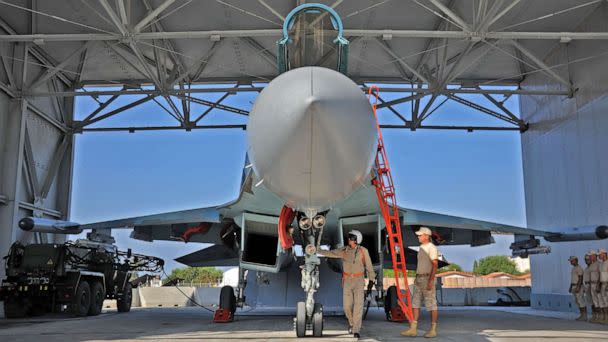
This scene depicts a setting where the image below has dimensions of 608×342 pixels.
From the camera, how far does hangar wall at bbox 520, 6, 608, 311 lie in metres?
11.8

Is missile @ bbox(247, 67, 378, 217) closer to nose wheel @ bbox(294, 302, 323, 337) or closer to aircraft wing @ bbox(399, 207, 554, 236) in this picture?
nose wheel @ bbox(294, 302, 323, 337)

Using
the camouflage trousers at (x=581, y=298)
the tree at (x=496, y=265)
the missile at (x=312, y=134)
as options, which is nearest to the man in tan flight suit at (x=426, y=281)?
the missile at (x=312, y=134)

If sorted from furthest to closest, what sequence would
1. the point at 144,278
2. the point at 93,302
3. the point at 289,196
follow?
1. the point at 144,278
2. the point at 93,302
3. the point at 289,196

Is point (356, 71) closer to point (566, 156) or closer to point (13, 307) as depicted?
point (566, 156)

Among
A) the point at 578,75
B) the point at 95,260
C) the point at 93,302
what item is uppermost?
the point at 578,75

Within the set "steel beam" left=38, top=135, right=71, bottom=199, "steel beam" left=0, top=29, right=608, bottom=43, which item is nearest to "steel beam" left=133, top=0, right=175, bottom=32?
"steel beam" left=0, top=29, right=608, bottom=43

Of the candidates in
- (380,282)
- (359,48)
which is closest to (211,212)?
(380,282)

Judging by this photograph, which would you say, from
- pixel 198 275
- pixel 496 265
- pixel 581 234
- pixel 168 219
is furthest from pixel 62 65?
pixel 496 265

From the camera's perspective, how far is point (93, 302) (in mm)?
11625

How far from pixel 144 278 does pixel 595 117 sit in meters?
13.8

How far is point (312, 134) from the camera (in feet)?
12.6

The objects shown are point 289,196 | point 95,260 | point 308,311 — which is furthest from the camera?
point 95,260

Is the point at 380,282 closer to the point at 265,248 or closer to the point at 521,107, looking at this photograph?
the point at 265,248

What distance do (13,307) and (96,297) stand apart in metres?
1.63
